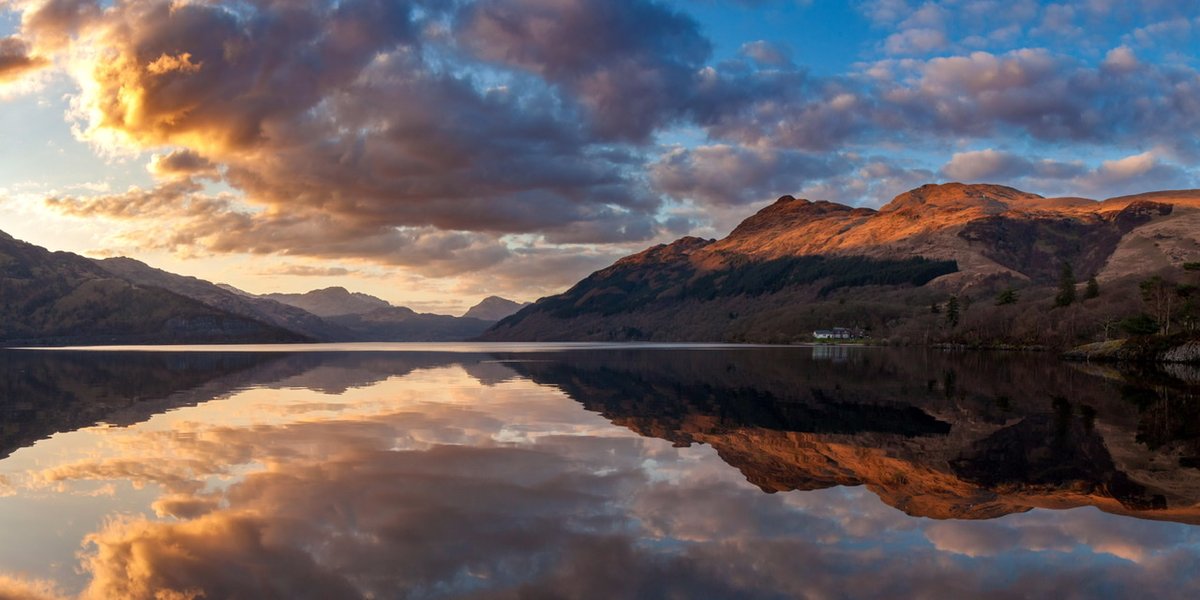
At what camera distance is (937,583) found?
505 inches

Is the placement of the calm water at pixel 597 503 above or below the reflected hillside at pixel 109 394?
above

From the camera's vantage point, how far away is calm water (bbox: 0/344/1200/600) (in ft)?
42.9

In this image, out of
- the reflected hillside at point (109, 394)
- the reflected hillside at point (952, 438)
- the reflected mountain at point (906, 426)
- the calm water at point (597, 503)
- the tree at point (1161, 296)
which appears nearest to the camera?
the calm water at point (597, 503)

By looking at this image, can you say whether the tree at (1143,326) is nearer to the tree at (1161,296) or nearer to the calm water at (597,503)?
the tree at (1161,296)

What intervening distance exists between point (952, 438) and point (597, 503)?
1941cm

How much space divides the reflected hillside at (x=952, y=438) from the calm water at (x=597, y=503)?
0.19 metres

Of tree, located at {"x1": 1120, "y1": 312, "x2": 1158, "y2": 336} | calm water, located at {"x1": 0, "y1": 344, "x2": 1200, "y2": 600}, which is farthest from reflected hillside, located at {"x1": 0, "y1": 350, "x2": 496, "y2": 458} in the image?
tree, located at {"x1": 1120, "y1": 312, "x2": 1158, "y2": 336}

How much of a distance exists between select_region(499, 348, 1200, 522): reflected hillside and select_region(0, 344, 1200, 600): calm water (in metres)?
0.19

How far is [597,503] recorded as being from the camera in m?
19.0

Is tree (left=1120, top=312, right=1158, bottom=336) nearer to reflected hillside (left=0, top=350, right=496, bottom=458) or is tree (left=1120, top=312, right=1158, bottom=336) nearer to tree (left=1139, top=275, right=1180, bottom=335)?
tree (left=1139, top=275, right=1180, bottom=335)

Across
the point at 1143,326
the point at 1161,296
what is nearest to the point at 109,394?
the point at 1143,326

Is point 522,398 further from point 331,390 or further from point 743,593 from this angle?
point 743,593

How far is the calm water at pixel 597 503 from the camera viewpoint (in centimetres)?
1307

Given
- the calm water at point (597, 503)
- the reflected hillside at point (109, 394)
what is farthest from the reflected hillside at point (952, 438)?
the reflected hillside at point (109, 394)
